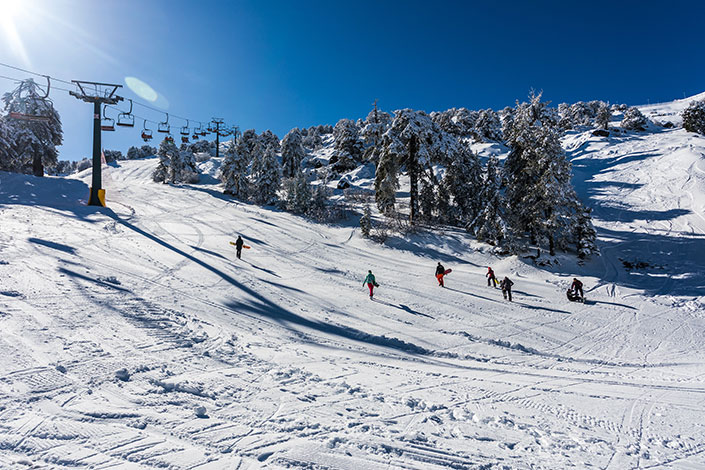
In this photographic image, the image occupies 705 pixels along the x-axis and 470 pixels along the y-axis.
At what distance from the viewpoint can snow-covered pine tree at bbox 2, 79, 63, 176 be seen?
35.5m

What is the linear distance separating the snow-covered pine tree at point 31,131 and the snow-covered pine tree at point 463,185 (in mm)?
43983

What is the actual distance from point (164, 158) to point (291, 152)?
21.9 m

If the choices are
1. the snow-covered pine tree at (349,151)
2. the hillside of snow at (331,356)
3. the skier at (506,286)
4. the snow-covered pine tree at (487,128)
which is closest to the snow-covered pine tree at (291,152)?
the snow-covered pine tree at (349,151)

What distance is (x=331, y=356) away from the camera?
8109 mm

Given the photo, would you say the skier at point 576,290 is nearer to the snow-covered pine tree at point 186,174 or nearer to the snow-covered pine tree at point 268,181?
the snow-covered pine tree at point 268,181

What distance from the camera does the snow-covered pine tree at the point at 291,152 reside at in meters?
55.4

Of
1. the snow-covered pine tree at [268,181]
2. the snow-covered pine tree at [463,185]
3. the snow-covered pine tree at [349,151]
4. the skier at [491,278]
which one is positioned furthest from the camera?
the snow-covered pine tree at [349,151]

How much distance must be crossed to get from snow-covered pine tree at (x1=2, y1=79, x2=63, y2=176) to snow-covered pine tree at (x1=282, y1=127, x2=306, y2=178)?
1203 inches

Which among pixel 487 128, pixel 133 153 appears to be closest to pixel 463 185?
pixel 487 128

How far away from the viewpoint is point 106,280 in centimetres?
1159

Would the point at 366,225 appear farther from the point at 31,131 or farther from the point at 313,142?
the point at 313,142

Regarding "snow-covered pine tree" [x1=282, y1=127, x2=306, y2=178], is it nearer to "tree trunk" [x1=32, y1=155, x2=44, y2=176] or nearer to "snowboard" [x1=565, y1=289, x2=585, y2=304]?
"tree trunk" [x1=32, y1=155, x2=44, y2=176]

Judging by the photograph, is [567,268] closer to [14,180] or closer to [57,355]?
[57,355]

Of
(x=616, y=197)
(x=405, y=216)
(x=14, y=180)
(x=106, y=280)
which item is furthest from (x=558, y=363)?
(x=14, y=180)
